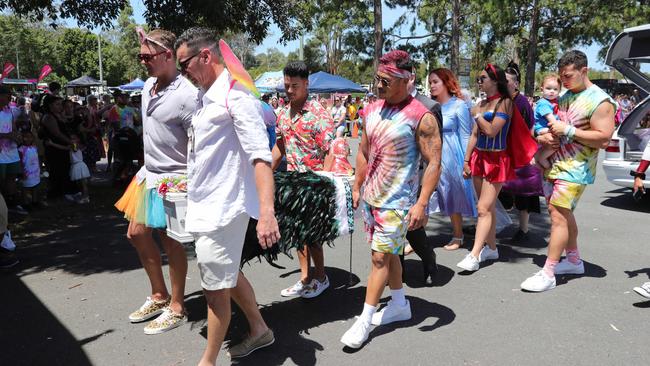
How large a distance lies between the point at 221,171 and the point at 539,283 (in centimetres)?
304

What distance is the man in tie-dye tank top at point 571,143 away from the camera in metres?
4.20

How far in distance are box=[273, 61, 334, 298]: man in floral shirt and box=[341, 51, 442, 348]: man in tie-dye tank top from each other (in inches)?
29.2

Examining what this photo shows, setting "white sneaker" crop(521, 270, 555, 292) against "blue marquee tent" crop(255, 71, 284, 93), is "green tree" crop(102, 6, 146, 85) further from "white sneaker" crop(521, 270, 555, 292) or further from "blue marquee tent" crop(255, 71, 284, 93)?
"white sneaker" crop(521, 270, 555, 292)

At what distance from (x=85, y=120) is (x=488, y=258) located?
8.56 m

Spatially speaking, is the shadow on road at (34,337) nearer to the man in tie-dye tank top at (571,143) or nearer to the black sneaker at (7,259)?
the black sneaker at (7,259)

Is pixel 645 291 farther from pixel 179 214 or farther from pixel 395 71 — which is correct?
pixel 179 214

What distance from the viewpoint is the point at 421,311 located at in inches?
161

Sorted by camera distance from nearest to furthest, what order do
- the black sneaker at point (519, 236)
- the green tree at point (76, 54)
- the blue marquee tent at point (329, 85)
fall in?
the black sneaker at point (519, 236), the blue marquee tent at point (329, 85), the green tree at point (76, 54)

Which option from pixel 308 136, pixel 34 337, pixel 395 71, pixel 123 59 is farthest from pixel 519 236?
pixel 123 59

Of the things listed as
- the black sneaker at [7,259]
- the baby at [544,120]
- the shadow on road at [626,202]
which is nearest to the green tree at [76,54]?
the black sneaker at [7,259]

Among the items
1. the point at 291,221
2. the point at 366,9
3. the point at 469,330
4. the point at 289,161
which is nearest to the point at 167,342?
the point at 291,221

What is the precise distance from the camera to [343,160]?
4.23 meters

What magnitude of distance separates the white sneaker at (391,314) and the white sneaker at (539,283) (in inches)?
49.0

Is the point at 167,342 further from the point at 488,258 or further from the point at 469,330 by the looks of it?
the point at 488,258
